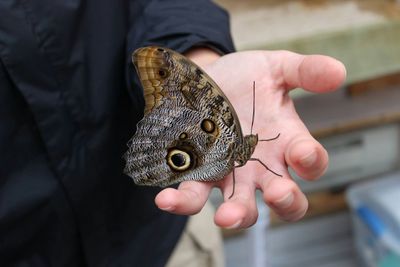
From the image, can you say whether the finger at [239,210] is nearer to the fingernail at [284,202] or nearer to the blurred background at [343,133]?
the fingernail at [284,202]

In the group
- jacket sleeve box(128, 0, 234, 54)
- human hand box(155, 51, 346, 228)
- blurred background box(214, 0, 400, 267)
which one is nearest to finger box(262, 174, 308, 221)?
human hand box(155, 51, 346, 228)

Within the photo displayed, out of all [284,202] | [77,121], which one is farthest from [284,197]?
[77,121]

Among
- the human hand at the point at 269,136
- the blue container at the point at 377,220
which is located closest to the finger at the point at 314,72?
the human hand at the point at 269,136

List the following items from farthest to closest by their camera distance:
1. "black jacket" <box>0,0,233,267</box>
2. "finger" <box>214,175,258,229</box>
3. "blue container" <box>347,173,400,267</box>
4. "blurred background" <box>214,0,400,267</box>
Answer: "blue container" <box>347,173,400,267</box>
"blurred background" <box>214,0,400,267</box>
"black jacket" <box>0,0,233,267</box>
"finger" <box>214,175,258,229</box>

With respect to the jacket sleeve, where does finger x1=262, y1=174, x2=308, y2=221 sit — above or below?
below

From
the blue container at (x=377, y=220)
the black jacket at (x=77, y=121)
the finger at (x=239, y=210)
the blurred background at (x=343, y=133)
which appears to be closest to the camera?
the finger at (x=239, y=210)

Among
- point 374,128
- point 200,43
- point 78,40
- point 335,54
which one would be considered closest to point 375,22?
point 335,54

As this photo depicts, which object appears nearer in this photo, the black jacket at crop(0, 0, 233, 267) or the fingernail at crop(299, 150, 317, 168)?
the fingernail at crop(299, 150, 317, 168)

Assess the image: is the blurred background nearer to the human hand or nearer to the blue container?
the blue container
